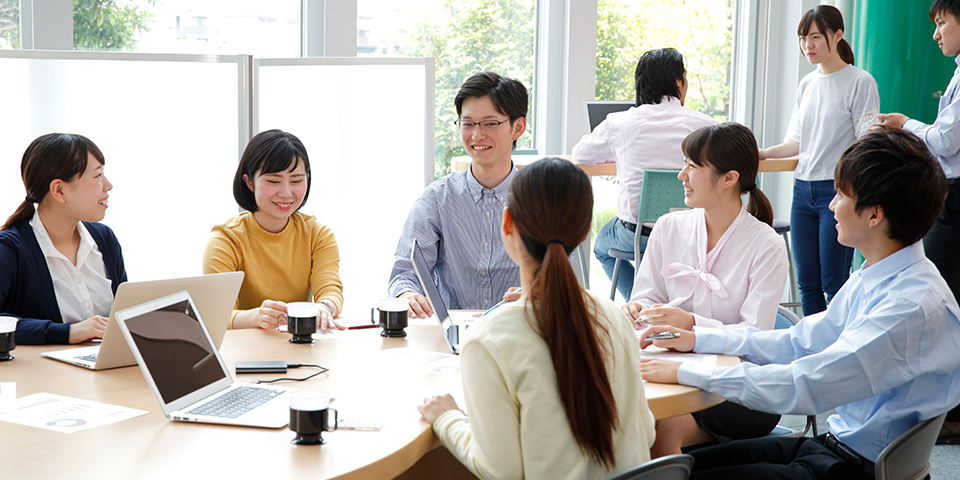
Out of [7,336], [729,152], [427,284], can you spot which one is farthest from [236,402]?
[729,152]

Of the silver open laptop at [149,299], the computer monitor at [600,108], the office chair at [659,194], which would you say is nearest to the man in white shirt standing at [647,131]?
the office chair at [659,194]

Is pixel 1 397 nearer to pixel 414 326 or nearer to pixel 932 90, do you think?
pixel 414 326

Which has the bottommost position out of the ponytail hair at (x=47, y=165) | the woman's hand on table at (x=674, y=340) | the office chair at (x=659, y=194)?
the woman's hand on table at (x=674, y=340)

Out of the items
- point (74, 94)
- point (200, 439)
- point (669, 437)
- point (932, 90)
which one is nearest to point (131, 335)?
point (200, 439)

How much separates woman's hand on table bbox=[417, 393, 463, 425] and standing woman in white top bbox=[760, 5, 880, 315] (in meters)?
2.94

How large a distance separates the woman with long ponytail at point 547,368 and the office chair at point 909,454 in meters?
0.51

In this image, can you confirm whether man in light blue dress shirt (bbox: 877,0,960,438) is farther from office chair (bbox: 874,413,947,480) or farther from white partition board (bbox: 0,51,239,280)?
white partition board (bbox: 0,51,239,280)

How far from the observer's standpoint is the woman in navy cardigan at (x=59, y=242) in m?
1.92

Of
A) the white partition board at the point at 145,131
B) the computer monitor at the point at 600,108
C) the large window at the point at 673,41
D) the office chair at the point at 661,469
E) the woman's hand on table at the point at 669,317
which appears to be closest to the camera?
the office chair at the point at 661,469

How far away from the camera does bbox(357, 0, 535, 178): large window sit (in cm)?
415

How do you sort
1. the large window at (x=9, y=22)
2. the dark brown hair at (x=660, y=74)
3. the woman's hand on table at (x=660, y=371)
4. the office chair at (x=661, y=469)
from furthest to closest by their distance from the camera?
the dark brown hair at (x=660, y=74)
the large window at (x=9, y=22)
the woman's hand on table at (x=660, y=371)
the office chair at (x=661, y=469)

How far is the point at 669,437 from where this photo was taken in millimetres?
1915

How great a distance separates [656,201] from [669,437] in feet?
5.13

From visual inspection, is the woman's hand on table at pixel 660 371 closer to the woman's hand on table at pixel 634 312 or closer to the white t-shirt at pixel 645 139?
the woman's hand on table at pixel 634 312
